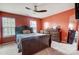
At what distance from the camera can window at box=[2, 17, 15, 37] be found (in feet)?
5.32

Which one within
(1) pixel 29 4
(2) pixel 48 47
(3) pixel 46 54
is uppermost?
(1) pixel 29 4

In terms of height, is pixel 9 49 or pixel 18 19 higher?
pixel 18 19

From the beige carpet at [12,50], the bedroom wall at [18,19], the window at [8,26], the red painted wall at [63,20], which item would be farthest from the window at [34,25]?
the beige carpet at [12,50]

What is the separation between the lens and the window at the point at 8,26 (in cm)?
162

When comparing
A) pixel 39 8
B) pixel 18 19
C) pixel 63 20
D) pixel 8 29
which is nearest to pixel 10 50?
pixel 8 29

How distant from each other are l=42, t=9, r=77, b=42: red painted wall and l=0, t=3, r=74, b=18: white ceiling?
8cm

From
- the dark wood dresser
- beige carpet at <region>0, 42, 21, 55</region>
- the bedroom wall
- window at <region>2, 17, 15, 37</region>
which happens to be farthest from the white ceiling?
beige carpet at <region>0, 42, 21, 55</region>

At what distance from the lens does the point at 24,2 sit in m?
1.65

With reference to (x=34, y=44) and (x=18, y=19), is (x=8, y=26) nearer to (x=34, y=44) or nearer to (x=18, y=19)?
(x=18, y=19)

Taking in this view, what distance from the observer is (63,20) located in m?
1.75

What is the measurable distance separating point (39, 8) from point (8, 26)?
709 mm

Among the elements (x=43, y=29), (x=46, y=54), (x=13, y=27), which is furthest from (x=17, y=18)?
(x=46, y=54)

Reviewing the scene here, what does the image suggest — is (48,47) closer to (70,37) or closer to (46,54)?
(46,54)

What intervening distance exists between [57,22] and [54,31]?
0.66 ft
